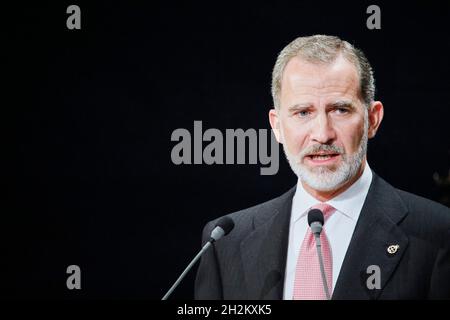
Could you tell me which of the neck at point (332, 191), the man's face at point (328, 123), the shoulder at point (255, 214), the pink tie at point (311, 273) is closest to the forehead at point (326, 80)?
the man's face at point (328, 123)

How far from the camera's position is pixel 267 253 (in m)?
2.91

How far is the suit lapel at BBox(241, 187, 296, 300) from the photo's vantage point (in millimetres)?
2867

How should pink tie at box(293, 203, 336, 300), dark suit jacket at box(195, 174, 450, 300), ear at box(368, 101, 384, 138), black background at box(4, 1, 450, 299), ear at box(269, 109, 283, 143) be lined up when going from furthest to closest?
black background at box(4, 1, 450, 299), ear at box(269, 109, 283, 143), ear at box(368, 101, 384, 138), pink tie at box(293, 203, 336, 300), dark suit jacket at box(195, 174, 450, 300)

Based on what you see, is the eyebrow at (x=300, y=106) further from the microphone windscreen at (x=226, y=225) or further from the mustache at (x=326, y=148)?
the microphone windscreen at (x=226, y=225)

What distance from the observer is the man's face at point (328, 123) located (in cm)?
287

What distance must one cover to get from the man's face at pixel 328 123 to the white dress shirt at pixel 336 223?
0.06m

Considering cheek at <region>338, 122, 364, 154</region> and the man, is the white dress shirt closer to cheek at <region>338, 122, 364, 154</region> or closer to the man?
the man

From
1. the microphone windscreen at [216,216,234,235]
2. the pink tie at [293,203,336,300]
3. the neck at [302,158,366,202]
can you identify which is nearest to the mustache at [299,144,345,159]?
the neck at [302,158,366,202]

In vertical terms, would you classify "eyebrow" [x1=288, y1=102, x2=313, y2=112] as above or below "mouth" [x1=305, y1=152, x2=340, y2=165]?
above

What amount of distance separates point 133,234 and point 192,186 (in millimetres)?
375

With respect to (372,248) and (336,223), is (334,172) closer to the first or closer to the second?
(336,223)

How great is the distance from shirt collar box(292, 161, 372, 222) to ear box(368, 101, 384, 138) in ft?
0.55

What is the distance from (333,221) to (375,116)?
531 millimetres

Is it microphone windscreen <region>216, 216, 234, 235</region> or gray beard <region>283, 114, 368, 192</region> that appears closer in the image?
microphone windscreen <region>216, 216, 234, 235</region>
